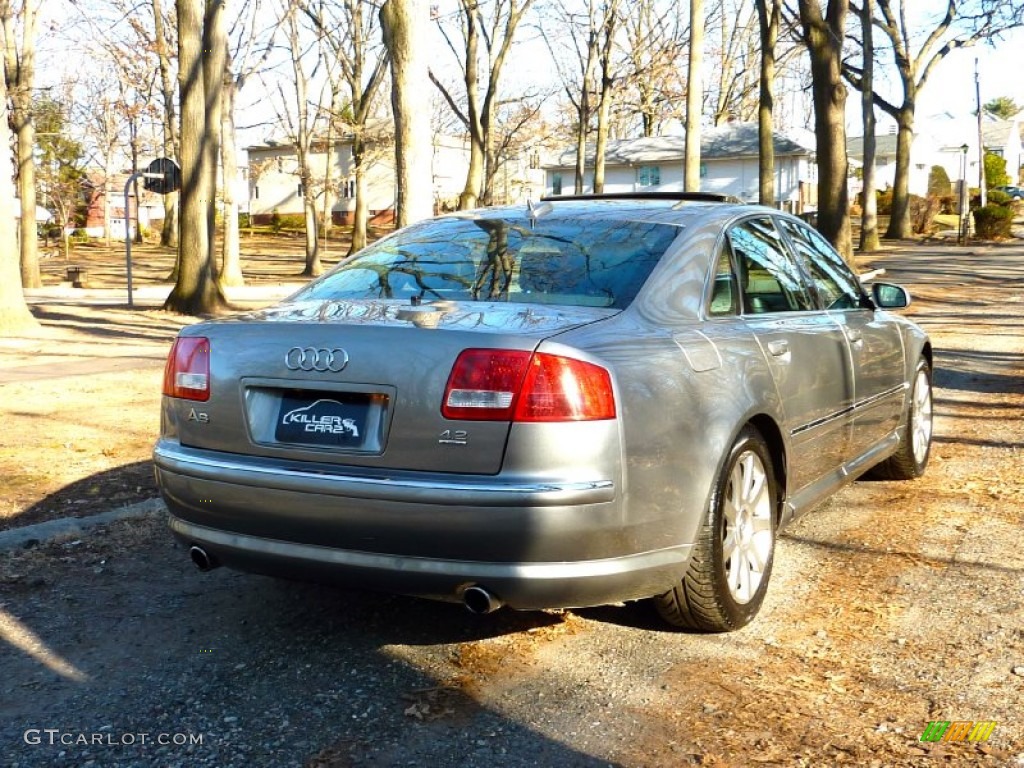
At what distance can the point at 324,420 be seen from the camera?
3574mm

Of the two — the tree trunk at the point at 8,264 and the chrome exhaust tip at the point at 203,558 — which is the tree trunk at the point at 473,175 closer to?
the tree trunk at the point at 8,264

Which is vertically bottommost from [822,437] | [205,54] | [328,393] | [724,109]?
[822,437]

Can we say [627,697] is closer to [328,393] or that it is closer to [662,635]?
[662,635]

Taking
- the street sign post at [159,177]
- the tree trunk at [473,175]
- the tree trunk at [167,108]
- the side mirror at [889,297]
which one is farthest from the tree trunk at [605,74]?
the side mirror at [889,297]

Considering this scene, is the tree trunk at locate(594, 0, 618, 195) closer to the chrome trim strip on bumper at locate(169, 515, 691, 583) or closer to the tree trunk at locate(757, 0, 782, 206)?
the tree trunk at locate(757, 0, 782, 206)

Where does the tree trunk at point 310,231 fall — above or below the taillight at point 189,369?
above

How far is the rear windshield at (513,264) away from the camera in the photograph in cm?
403

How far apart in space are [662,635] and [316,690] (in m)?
1.28

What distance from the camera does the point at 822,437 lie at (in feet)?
15.8

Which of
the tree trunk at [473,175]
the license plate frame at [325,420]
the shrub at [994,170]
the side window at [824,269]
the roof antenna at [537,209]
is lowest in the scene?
the license plate frame at [325,420]

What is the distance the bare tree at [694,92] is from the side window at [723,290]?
16.4 m

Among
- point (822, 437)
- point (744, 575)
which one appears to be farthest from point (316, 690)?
point (822, 437)

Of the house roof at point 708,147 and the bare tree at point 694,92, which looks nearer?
the bare tree at point 694,92

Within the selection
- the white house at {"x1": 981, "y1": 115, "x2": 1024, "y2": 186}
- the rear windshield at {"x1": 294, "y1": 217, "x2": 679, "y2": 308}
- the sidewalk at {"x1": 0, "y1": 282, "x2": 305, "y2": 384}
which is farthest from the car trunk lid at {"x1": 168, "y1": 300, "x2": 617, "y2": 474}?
the white house at {"x1": 981, "y1": 115, "x2": 1024, "y2": 186}
